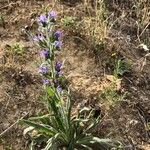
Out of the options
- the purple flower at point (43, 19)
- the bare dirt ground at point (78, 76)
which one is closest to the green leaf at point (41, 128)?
the bare dirt ground at point (78, 76)

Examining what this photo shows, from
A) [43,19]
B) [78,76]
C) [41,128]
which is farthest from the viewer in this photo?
[78,76]

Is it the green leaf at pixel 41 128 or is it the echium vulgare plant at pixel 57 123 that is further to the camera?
the green leaf at pixel 41 128

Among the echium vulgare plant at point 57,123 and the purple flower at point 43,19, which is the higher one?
the purple flower at point 43,19

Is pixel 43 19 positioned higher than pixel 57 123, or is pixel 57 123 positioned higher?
pixel 43 19

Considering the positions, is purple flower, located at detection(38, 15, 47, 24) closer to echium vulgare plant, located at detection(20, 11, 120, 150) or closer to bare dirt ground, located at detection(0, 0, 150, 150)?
echium vulgare plant, located at detection(20, 11, 120, 150)

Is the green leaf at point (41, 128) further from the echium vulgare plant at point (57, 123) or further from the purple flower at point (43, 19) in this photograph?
the purple flower at point (43, 19)

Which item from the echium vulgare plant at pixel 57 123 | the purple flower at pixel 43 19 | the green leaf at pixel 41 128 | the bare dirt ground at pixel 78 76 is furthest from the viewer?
the bare dirt ground at pixel 78 76

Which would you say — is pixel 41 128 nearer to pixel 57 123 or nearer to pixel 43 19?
pixel 57 123

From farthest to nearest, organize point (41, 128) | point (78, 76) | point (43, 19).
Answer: point (78, 76) < point (41, 128) < point (43, 19)

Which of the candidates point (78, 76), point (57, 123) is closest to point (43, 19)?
point (57, 123)
